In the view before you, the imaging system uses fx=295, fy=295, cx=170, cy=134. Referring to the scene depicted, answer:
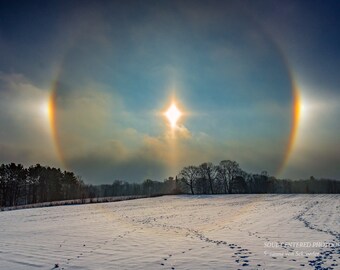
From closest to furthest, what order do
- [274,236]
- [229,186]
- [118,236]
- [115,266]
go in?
[115,266] < [274,236] < [118,236] < [229,186]

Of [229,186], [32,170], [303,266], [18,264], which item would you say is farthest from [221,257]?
[229,186]

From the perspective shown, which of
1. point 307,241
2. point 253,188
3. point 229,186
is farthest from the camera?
point 253,188

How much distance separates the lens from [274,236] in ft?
59.2

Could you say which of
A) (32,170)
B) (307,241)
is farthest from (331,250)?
(32,170)

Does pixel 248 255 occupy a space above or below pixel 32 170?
below

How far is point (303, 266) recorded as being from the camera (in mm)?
10820

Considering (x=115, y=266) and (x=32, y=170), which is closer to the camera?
(x=115, y=266)

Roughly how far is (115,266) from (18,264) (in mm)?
4089

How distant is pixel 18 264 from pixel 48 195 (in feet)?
416

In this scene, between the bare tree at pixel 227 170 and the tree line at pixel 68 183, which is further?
the bare tree at pixel 227 170

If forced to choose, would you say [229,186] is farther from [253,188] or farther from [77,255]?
[77,255]

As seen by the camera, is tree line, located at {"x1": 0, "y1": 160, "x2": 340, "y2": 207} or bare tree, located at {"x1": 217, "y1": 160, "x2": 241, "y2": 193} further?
bare tree, located at {"x1": 217, "y1": 160, "x2": 241, "y2": 193}

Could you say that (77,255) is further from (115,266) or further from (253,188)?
(253,188)

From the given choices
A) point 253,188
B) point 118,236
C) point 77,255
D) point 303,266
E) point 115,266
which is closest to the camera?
point 303,266
